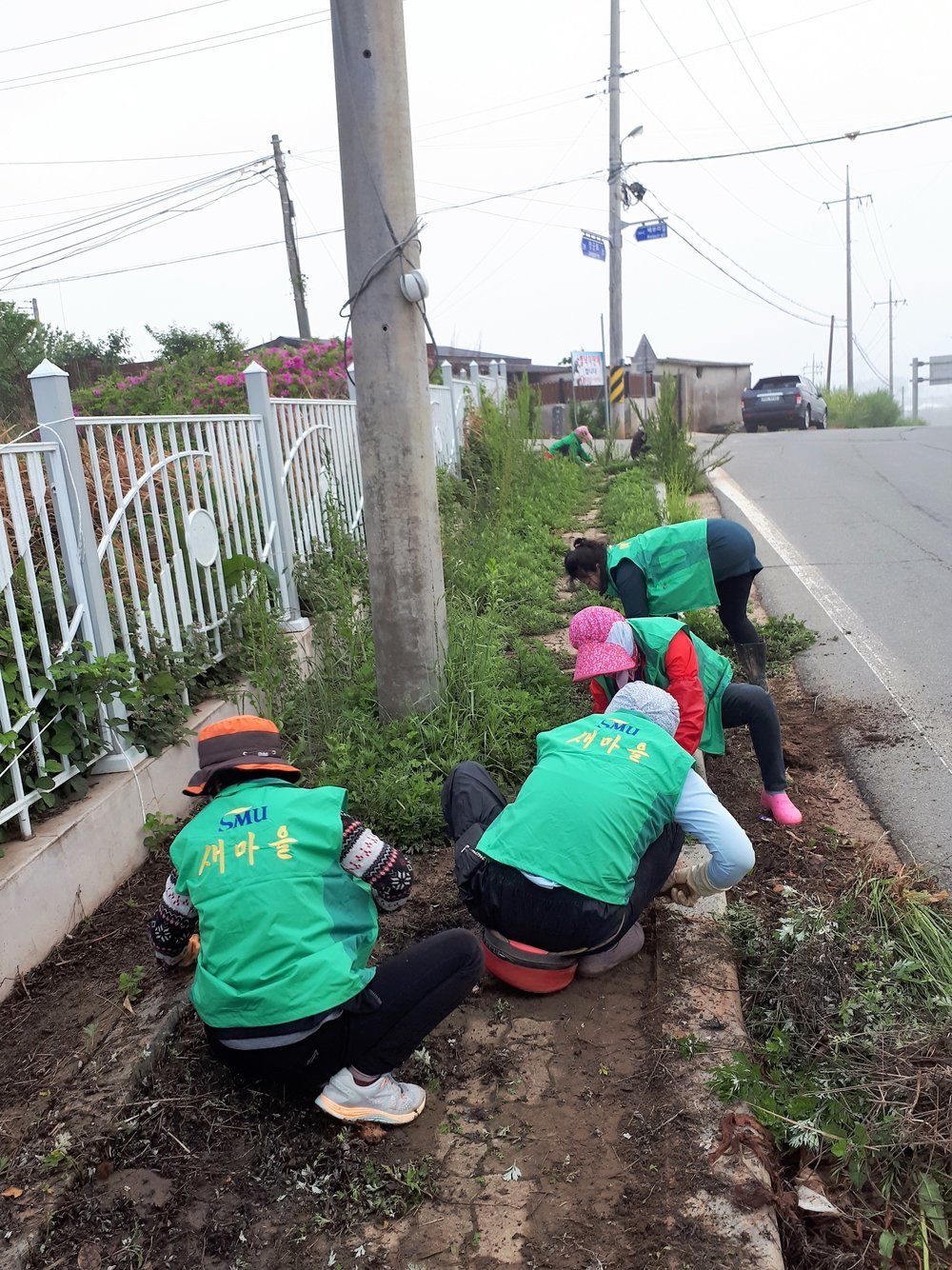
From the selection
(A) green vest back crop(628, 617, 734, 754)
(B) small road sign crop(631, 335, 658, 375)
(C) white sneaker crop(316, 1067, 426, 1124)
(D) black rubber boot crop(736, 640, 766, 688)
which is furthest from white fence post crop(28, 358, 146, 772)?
(B) small road sign crop(631, 335, 658, 375)

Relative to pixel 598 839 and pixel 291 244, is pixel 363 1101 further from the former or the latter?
pixel 291 244

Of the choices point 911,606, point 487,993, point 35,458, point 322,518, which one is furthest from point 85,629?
point 911,606

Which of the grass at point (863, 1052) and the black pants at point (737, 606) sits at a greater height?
the black pants at point (737, 606)

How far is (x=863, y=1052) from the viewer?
8.21ft

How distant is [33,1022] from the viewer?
9.55ft

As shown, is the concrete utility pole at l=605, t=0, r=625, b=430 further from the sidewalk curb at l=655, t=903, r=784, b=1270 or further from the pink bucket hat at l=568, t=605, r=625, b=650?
the sidewalk curb at l=655, t=903, r=784, b=1270

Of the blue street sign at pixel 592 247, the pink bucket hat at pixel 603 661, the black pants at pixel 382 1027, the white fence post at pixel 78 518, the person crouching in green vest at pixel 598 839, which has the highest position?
the blue street sign at pixel 592 247

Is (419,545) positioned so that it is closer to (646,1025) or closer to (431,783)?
(431,783)

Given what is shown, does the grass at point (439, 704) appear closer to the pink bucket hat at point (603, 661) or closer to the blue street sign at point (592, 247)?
the pink bucket hat at point (603, 661)

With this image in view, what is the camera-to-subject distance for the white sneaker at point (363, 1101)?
7.97ft

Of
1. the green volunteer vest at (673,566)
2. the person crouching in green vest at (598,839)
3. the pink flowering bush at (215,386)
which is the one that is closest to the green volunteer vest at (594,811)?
the person crouching in green vest at (598,839)

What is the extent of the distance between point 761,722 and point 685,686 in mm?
445

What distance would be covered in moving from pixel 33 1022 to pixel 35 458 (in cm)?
189

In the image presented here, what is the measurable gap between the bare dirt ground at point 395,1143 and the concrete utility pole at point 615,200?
72.2ft
